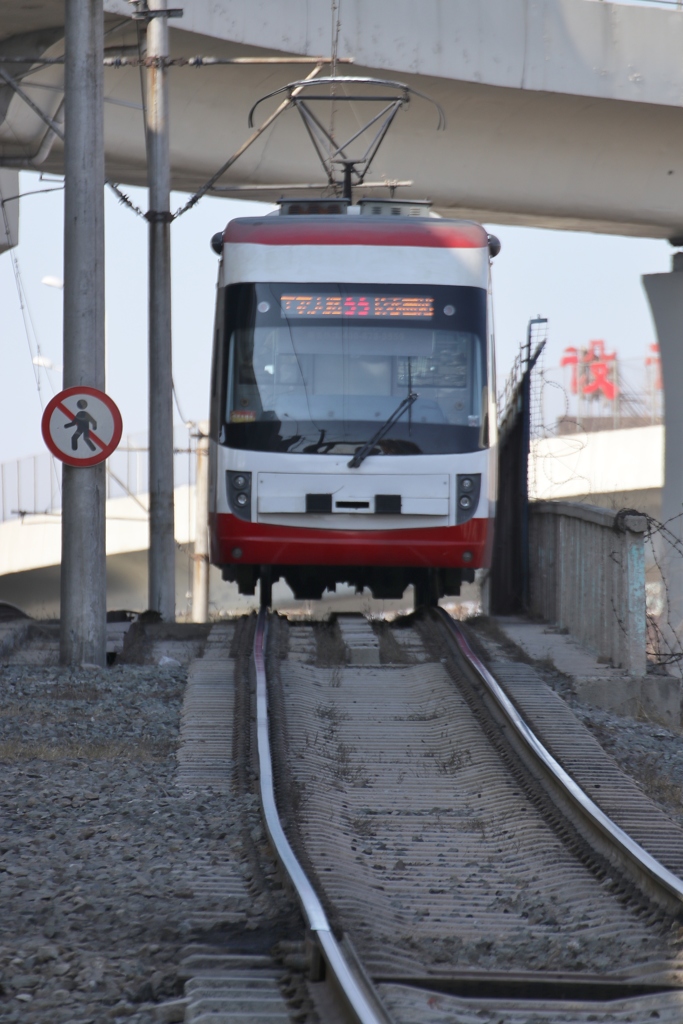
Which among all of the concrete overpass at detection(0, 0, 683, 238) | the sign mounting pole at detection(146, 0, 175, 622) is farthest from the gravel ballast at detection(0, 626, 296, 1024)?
the concrete overpass at detection(0, 0, 683, 238)

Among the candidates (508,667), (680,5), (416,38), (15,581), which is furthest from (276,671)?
(15,581)

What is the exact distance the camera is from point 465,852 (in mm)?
5730

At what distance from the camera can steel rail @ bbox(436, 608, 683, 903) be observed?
16.2 ft

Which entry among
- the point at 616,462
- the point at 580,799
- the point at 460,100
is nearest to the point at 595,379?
the point at 616,462

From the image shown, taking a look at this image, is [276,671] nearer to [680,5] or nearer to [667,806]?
[667,806]

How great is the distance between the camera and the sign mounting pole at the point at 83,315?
1129 cm

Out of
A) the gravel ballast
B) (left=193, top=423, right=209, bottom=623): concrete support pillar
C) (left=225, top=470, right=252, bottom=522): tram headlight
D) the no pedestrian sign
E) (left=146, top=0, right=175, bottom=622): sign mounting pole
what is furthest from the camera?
(left=193, top=423, right=209, bottom=623): concrete support pillar

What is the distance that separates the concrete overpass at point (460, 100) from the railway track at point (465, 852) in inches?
479

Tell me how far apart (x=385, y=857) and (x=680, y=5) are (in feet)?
61.0

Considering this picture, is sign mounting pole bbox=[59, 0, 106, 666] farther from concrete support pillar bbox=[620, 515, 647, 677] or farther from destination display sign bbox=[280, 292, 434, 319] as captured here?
concrete support pillar bbox=[620, 515, 647, 677]

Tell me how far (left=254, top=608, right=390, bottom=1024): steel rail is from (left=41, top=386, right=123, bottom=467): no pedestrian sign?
371 cm

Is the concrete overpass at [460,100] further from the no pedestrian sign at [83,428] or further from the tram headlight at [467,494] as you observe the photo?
the tram headlight at [467,494]

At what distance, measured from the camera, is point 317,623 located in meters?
13.0

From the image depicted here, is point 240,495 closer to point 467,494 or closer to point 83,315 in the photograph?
point 467,494
